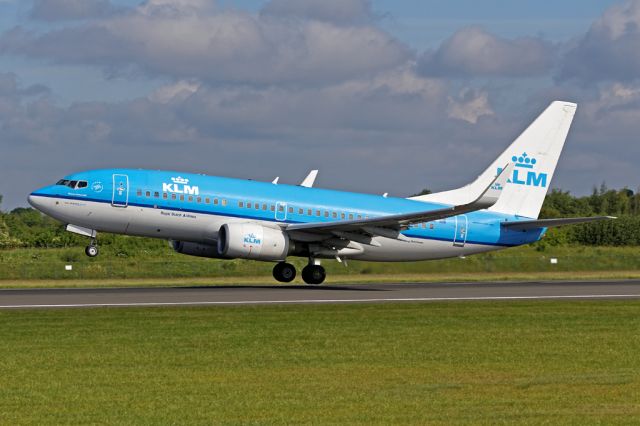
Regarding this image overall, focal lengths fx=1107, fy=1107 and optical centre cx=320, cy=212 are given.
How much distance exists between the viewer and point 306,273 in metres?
42.7

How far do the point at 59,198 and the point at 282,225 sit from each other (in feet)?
26.7

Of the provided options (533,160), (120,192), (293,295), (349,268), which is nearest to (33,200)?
(120,192)

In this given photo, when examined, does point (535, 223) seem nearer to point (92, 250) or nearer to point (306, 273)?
point (306, 273)

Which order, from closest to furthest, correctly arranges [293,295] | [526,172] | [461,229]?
[293,295], [461,229], [526,172]

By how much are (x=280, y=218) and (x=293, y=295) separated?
647cm

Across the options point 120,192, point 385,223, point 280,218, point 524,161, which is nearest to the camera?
point 120,192

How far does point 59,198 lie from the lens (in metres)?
39.6

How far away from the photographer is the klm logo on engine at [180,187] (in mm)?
39656

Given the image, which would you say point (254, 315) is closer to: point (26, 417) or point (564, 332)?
point (564, 332)

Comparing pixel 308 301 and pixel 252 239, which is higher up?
pixel 252 239

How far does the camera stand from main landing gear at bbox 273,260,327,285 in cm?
4250

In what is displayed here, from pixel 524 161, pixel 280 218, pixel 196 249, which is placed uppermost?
pixel 524 161

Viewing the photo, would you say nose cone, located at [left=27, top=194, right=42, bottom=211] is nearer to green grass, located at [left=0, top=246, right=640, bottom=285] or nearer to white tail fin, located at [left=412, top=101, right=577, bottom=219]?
green grass, located at [left=0, top=246, right=640, bottom=285]

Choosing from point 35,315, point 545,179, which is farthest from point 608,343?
point 545,179
